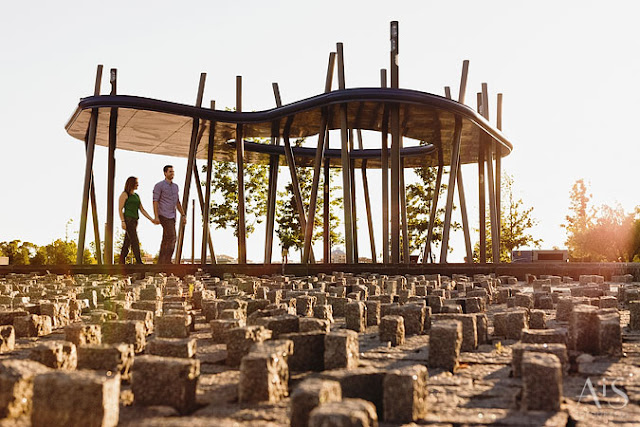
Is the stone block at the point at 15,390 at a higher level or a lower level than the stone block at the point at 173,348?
lower

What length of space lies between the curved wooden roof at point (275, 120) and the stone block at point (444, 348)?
13.3 meters

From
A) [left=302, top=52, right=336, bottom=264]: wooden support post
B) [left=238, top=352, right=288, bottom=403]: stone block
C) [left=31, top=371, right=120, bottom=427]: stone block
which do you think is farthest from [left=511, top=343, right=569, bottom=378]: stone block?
[left=302, top=52, right=336, bottom=264]: wooden support post

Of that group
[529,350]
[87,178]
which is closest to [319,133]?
[87,178]

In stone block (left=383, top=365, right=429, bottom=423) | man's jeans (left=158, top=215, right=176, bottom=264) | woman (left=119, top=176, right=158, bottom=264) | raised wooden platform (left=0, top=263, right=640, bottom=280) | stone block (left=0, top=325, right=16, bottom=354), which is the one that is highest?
woman (left=119, top=176, right=158, bottom=264)

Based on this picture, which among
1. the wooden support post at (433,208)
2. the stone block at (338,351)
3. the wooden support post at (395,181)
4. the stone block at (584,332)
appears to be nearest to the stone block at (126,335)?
the stone block at (338,351)

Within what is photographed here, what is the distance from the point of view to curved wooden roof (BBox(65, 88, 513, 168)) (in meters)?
17.3

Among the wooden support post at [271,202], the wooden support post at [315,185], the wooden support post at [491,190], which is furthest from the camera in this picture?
the wooden support post at [271,202]

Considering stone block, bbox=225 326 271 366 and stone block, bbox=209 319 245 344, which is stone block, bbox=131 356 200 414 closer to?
stone block, bbox=225 326 271 366

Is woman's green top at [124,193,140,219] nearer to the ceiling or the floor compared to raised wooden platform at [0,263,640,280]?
nearer to the ceiling

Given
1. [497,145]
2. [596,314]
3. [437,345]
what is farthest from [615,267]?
[437,345]

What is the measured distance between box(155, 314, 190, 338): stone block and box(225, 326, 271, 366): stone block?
A: 0.98 meters

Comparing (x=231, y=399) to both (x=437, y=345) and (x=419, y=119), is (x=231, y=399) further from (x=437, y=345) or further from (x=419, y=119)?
(x=419, y=119)

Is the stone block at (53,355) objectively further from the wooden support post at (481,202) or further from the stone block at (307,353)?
the wooden support post at (481,202)

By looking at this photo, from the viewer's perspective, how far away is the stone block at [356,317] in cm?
542
